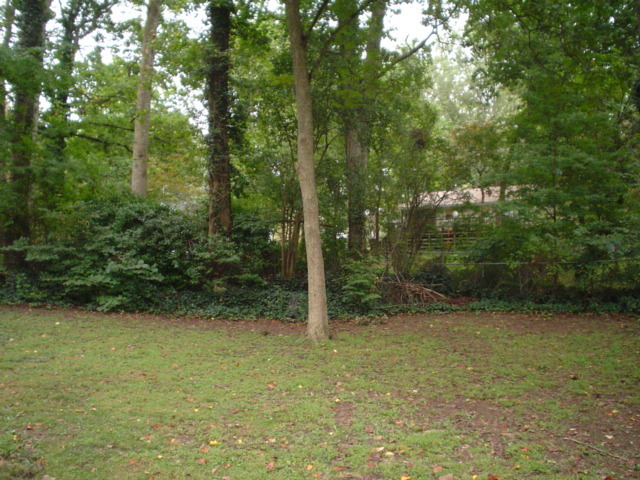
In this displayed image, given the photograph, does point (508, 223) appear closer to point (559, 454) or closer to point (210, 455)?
point (559, 454)

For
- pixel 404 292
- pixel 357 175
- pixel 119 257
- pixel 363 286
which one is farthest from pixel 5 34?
pixel 404 292

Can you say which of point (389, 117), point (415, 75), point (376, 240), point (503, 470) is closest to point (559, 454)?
point (503, 470)

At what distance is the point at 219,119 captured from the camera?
1163 cm

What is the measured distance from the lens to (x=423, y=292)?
11.0 m

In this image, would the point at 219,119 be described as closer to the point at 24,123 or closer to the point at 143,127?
the point at 143,127

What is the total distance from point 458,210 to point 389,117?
10.1 feet

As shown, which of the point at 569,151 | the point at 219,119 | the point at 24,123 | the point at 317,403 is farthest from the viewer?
the point at 219,119

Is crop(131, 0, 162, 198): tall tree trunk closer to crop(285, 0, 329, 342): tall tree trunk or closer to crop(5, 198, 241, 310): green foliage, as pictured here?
crop(5, 198, 241, 310): green foliage

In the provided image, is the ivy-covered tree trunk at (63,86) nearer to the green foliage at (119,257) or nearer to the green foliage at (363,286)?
the green foliage at (119,257)

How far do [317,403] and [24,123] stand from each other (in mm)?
10378

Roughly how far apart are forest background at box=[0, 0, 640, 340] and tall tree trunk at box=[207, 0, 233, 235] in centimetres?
4

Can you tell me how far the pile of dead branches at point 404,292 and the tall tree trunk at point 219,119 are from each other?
4.02 metres

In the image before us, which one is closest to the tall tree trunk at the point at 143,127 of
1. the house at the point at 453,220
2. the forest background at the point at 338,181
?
the forest background at the point at 338,181

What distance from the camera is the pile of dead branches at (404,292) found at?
35.4ft
